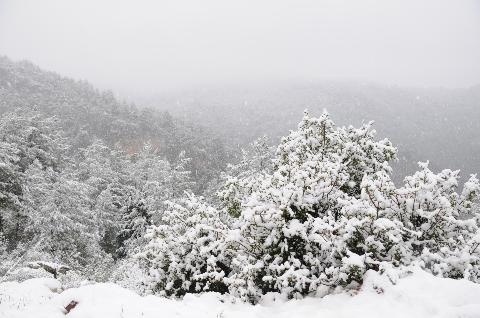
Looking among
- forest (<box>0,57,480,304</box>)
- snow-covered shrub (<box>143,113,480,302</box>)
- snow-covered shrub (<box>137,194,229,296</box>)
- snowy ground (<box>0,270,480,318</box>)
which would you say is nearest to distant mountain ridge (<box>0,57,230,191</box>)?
forest (<box>0,57,480,304</box>)

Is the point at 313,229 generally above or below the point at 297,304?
above

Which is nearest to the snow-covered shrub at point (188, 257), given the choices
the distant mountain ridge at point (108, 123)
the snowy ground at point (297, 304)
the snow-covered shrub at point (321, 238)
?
the snow-covered shrub at point (321, 238)

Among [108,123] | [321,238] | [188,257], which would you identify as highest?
[321,238]

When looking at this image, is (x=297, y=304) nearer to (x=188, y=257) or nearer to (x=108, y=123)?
(x=188, y=257)

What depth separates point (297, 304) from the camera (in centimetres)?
713

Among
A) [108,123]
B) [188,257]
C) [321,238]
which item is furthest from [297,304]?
[108,123]

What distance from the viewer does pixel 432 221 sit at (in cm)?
765

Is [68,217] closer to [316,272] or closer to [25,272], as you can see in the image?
[25,272]

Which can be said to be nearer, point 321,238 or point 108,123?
point 321,238

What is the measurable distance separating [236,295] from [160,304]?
5.70 feet

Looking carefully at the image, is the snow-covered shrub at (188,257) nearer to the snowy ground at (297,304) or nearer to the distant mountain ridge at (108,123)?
the snowy ground at (297,304)

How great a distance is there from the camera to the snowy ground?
5773 millimetres

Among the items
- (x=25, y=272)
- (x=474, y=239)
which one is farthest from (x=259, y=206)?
(x=25, y=272)

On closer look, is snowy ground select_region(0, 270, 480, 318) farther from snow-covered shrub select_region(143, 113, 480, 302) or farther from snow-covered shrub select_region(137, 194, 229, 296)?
snow-covered shrub select_region(137, 194, 229, 296)
